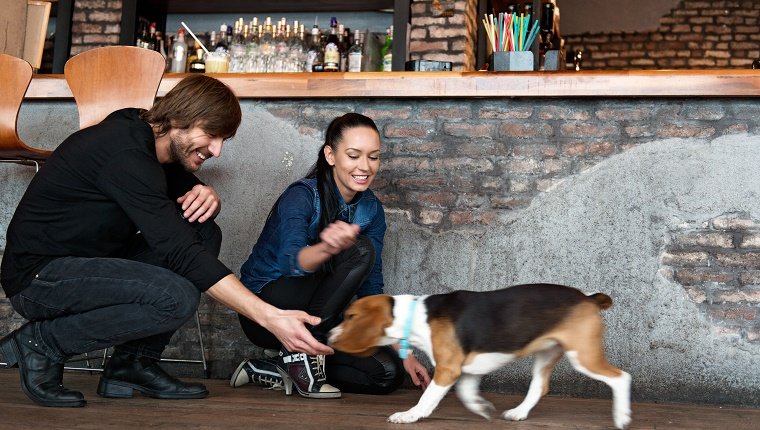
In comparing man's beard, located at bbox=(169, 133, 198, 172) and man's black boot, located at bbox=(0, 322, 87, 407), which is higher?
man's beard, located at bbox=(169, 133, 198, 172)

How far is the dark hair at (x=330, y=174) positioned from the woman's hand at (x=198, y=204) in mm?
336

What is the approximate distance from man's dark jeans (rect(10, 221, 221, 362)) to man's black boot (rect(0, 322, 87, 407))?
0.02 m

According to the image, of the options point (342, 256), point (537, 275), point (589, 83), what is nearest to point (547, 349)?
point (342, 256)

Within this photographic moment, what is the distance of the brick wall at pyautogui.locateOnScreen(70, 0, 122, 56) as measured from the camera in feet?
16.7

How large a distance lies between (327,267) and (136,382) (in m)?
0.64

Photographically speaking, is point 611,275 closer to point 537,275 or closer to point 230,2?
point 537,275

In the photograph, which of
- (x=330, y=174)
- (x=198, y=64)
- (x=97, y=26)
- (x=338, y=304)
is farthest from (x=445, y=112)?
(x=97, y=26)

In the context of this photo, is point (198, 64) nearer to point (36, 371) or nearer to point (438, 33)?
point (438, 33)

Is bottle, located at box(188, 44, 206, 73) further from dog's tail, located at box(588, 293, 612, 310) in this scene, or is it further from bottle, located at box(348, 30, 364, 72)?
dog's tail, located at box(588, 293, 612, 310)

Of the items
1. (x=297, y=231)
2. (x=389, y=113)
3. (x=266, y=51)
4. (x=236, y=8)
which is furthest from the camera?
(x=236, y=8)

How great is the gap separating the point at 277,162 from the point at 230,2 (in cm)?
238

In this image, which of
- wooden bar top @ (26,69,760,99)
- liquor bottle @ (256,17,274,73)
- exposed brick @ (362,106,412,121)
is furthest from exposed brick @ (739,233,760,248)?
liquor bottle @ (256,17,274,73)

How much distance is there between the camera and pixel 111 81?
3.18m

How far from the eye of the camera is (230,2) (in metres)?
5.31
